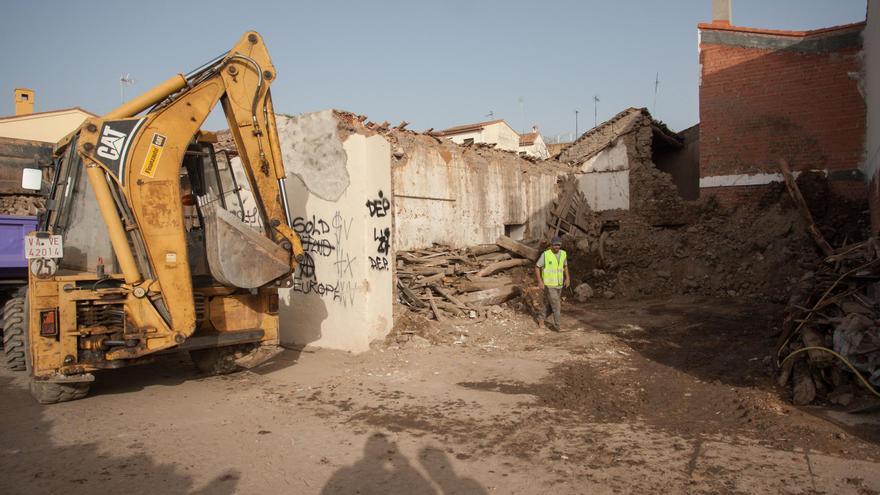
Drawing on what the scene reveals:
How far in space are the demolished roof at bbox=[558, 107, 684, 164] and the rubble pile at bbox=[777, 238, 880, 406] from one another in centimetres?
1099

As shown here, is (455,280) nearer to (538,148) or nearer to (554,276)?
(554,276)

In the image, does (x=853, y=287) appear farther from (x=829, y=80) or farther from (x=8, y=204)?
(x=8, y=204)

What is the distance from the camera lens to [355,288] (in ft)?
28.2

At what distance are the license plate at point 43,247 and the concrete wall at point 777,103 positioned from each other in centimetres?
1455

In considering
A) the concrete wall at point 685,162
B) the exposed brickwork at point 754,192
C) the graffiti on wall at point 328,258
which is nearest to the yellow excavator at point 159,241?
the graffiti on wall at point 328,258

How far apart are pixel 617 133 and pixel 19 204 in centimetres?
1563

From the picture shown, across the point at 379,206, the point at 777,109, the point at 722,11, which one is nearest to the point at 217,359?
the point at 379,206

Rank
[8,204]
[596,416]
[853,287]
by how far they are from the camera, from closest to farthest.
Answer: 1. [596,416]
2. [853,287]
3. [8,204]

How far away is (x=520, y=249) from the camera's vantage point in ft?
44.7

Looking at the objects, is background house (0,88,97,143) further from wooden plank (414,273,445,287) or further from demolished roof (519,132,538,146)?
demolished roof (519,132,538,146)

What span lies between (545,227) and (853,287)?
11.4m

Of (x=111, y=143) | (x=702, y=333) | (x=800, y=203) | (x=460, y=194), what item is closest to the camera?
(x=111, y=143)

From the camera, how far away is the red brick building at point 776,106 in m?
13.2

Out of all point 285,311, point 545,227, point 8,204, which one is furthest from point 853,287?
point 8,204
